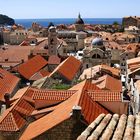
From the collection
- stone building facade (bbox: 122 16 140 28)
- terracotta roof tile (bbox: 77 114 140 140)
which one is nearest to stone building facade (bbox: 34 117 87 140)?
terracotta roof tile (bbox: 77 114 140 140)

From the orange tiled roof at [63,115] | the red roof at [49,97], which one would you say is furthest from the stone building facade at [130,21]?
the orange tiled roof at [63,115]

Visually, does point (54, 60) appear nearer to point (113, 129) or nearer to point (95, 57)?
point (95, 57)

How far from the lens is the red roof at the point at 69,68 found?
139 ft

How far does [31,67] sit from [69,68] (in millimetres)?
5616

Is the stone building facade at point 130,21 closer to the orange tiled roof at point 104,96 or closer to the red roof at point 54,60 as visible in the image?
the red roof at point 54,60

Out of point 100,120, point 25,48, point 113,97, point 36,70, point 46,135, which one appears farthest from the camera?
point 25,48

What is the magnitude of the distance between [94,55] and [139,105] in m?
30.0

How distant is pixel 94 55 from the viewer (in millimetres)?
48969

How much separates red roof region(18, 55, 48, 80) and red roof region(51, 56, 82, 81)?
3809 mm

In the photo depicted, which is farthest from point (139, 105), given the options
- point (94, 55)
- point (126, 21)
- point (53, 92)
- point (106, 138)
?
point (126, 21)

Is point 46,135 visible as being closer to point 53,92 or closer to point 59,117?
point 59,117

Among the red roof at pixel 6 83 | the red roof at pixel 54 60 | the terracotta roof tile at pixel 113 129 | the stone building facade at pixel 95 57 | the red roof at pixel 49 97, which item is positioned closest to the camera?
the terracotta roof tile at pixel 113 129

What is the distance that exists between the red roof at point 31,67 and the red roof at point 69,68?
3.81 m

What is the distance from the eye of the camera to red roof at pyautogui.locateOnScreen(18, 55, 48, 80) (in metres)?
46.4
